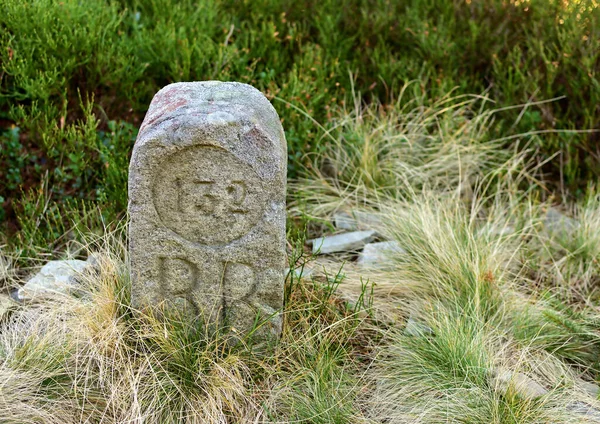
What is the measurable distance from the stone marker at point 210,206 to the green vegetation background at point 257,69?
36.7 inches

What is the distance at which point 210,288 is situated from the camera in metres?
2.85

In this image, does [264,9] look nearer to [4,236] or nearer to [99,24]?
[99,24]

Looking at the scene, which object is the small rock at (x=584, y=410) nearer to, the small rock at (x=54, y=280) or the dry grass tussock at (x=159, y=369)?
the dry grass tussock at (x=159, y=369)

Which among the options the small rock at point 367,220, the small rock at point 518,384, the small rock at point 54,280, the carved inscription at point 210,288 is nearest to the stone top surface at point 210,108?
the carved inscription at point 210,288

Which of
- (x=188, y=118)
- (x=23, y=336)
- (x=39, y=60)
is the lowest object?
(x=23, y=336)

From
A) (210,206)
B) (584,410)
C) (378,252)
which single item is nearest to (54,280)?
(210,206)

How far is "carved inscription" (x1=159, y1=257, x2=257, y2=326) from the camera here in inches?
111

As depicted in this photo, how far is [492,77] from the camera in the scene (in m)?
4.79

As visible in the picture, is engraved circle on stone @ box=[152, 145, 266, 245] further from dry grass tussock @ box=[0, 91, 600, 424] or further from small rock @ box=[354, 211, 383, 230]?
small rock @ box=[354, 211, 383, 230]

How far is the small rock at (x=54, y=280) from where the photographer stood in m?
3.27

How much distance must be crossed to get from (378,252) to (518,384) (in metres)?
1.10

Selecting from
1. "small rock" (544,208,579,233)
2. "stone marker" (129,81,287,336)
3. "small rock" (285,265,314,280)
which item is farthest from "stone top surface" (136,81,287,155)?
"small rock" (544,208,579,233)

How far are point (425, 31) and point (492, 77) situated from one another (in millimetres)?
515

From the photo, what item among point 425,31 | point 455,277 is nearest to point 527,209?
point 455,277
